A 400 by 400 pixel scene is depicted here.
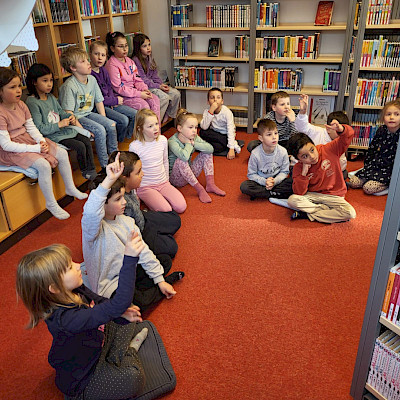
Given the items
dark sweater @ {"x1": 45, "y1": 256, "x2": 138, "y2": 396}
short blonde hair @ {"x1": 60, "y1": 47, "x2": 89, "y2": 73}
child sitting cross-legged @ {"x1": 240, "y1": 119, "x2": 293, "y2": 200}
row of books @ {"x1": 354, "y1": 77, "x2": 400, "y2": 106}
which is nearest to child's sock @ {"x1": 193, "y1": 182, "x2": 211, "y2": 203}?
child sitting cross-legged @ {"x1": 240, "y1": 119, "x2": 293, "y2": 200}

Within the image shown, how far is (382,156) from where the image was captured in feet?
11.1

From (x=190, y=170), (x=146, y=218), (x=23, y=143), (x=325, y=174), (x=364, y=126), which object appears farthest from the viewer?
(x=364, y=126)

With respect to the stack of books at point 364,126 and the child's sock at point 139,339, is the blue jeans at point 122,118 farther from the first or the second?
the child's sock at point 139,339

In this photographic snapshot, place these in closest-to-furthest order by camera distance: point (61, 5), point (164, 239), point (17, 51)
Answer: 1. point (164, 239)
2. point (17, 51)
3. point (61, 5)

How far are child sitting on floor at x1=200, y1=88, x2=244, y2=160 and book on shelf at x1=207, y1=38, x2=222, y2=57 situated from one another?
82cm

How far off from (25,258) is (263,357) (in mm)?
1140

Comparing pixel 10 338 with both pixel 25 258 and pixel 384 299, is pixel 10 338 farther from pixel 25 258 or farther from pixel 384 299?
pixel 384 299

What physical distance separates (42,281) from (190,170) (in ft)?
6.99

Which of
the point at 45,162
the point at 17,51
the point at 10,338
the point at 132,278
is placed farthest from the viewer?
the point at 17,51

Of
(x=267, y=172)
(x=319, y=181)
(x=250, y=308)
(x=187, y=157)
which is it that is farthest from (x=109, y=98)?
(x=250, y=308)

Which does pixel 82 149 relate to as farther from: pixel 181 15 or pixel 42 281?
pixel 181 15

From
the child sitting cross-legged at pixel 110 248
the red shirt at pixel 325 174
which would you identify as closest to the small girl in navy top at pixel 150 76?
the red shirt at pixel 325 174

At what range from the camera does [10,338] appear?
6.66ft

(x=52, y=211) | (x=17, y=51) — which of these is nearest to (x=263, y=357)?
(x=52, y=211)
